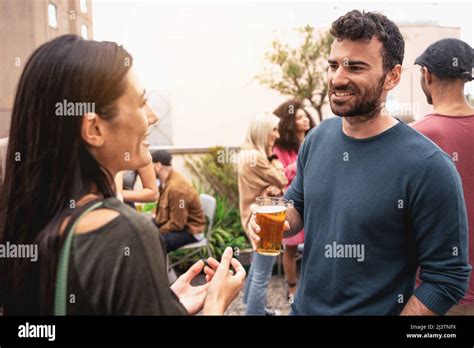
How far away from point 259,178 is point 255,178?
0.02m

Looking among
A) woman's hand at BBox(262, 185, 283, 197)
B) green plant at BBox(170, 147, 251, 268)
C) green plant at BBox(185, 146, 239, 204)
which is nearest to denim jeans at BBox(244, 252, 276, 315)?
woman's hand at BBox(262, 185, 283, 197)

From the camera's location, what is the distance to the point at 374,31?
4.32 ft

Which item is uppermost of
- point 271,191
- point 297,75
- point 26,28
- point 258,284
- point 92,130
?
point 26,28

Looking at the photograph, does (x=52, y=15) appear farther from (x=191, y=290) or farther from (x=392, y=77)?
(x=392, y=77)

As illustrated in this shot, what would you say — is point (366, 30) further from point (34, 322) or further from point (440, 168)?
point (34, 322)

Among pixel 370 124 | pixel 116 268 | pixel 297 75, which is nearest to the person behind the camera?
pixel 116 268

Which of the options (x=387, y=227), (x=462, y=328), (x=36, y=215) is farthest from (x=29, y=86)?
(x=462, y=328)

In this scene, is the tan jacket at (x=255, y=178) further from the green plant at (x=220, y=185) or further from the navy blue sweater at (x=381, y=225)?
the navy blue sweater at (x=381, y=225)

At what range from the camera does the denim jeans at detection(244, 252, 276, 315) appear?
2.89 meters

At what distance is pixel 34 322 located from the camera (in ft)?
4.26

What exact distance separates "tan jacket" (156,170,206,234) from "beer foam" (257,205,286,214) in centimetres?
70

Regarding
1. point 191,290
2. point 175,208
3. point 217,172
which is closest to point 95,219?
point 191,290

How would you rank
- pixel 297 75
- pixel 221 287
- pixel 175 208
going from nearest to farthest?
pixel 221 287 → pixel 175 208 → pixel 297 75

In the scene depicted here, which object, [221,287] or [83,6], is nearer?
[221,287]
